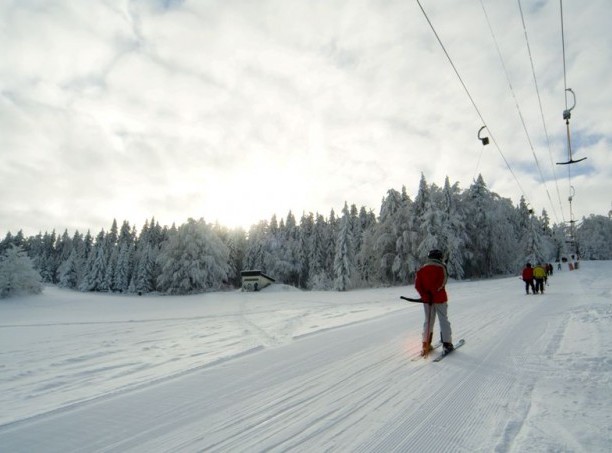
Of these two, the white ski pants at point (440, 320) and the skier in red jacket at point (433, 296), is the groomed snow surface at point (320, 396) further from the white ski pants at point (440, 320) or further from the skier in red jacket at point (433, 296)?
the skier in red jacket at point (433, 296)

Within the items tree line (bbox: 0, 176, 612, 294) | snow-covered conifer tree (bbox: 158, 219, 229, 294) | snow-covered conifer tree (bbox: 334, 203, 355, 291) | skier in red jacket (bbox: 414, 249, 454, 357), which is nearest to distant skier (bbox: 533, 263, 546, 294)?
skier in red jacket (bbox: 414, 249, 454, 357)

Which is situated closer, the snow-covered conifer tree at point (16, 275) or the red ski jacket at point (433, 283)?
the red ski jacket at point (433, 283)

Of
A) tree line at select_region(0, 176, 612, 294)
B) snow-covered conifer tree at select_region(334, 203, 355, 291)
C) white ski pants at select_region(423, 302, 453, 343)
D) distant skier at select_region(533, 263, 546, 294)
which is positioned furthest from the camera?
snow-covered conifer tree at select_region(334, 203, 355, 291)

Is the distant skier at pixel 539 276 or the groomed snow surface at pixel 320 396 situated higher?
the distant skier at pixel 539 276

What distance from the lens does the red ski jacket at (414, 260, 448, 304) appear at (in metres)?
6.43

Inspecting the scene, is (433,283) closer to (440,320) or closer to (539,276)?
(440,320)

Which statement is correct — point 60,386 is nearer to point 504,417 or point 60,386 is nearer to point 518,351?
point 504,417

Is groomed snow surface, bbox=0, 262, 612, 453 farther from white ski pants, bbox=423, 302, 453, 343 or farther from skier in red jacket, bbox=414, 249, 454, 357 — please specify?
skier in red jacket, bbox=414, 249, 454, 357

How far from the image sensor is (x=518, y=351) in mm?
6020

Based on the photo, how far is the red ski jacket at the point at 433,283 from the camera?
6426 mm

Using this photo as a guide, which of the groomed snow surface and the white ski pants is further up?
the white ski pants

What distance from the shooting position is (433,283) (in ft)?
21.2

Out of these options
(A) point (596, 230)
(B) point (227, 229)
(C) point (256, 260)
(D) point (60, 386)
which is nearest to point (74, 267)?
(B) point (227, 229)

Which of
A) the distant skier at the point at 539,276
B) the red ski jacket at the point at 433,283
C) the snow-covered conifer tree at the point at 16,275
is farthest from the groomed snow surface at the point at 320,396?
the snow-covered conifer tree at the point at 16,275
